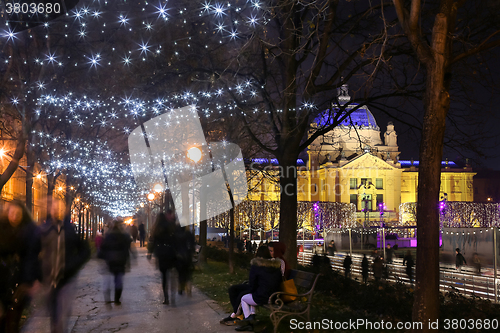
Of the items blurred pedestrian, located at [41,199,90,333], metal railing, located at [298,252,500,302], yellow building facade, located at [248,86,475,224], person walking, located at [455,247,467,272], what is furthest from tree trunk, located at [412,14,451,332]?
yellow building facade, located at [248,86,475,224]

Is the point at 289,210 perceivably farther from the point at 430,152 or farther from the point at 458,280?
the point at 458,280

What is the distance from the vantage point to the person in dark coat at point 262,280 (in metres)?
7.30

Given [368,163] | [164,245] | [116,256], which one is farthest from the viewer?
[368,163]

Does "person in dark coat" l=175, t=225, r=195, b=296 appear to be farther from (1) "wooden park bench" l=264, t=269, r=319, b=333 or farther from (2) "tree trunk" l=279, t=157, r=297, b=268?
(1) "wooden park bench" l=264, t=269, r=319, b=333

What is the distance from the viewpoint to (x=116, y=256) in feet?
34.2

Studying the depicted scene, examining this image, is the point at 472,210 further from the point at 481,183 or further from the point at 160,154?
the point at 481,183

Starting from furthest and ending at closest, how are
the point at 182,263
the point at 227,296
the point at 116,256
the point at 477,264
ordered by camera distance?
the point at 477,264 < the point at 182,263 < the point at 227,296 < the point at 116,256

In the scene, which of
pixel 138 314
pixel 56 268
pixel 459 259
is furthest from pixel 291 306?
pixel 459 259

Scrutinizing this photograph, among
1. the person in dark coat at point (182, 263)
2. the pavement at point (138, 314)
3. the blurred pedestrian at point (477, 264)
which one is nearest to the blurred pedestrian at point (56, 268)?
the pavement at point (138, 314)

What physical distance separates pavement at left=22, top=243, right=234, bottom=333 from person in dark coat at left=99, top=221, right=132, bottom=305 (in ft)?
1.01

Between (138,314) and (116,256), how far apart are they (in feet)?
6.64

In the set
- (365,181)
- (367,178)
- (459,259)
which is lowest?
(459,259)

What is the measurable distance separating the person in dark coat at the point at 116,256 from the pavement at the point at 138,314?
12.2 inches

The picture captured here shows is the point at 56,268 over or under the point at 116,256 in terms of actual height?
over
